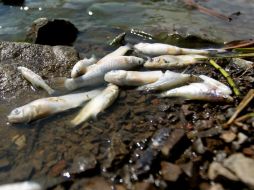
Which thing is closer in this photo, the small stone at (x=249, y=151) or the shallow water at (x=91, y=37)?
the small stone at (x=249, y=151)

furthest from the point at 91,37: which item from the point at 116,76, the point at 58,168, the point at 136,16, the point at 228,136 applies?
the point at 228,136

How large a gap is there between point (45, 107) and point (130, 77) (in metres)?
1.43

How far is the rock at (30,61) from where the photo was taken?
267 inches

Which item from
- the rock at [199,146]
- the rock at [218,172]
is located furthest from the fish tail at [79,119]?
the rock at [218,172]

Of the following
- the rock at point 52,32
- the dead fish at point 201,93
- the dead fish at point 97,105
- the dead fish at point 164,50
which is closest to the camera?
the dead fish at point 201,93

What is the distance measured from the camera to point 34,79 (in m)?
6.55

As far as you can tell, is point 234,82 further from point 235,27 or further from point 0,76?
point 0,76

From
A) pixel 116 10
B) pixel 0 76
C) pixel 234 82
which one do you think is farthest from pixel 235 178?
pixel 116 10

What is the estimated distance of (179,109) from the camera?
561 cm

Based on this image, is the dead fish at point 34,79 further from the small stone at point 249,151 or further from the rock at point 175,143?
the small stone at point 249,151

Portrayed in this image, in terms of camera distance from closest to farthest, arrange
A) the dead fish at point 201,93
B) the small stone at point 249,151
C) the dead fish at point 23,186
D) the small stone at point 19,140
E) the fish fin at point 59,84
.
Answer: the small stone at point 249,151 < the dead fish at point 23,186 < the small stone at point 19,140 < the dead fish at point 201,93 < the fish fin at point 59,84

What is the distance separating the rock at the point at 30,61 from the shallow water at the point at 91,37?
18.5 inches

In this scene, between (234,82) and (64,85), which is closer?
(234,82)

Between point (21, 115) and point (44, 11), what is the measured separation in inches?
235
